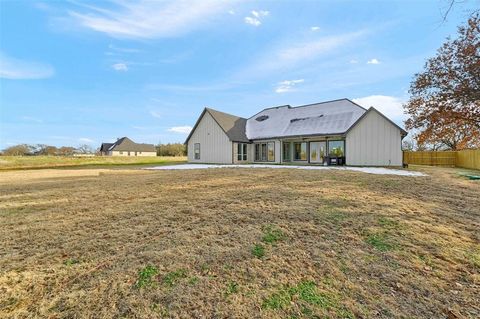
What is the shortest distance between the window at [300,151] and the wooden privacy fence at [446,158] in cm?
1264

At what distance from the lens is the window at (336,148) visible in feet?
58.1

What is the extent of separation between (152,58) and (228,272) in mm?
19385

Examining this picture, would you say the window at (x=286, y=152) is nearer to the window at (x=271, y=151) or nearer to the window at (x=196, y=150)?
the window at (x=271, y=151)

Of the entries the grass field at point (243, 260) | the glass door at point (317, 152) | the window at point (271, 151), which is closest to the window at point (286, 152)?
the window at point (271, 151)

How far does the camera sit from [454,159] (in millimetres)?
21156

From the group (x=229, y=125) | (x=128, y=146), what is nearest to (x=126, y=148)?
(x=128, y=146)

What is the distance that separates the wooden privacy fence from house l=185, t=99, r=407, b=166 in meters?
7.59

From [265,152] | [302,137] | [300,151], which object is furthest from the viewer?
[265,152]

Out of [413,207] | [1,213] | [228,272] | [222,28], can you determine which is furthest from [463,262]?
[222,28]

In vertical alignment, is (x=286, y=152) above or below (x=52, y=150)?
below

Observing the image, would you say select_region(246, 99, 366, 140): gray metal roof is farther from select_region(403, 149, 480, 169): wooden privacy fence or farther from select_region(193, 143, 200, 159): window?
select_region(403, 149, 480, 169): wooden privacy fence

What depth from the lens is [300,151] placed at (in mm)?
20766

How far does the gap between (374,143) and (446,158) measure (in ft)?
38.5

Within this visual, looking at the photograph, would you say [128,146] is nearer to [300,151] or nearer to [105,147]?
[105,147]
